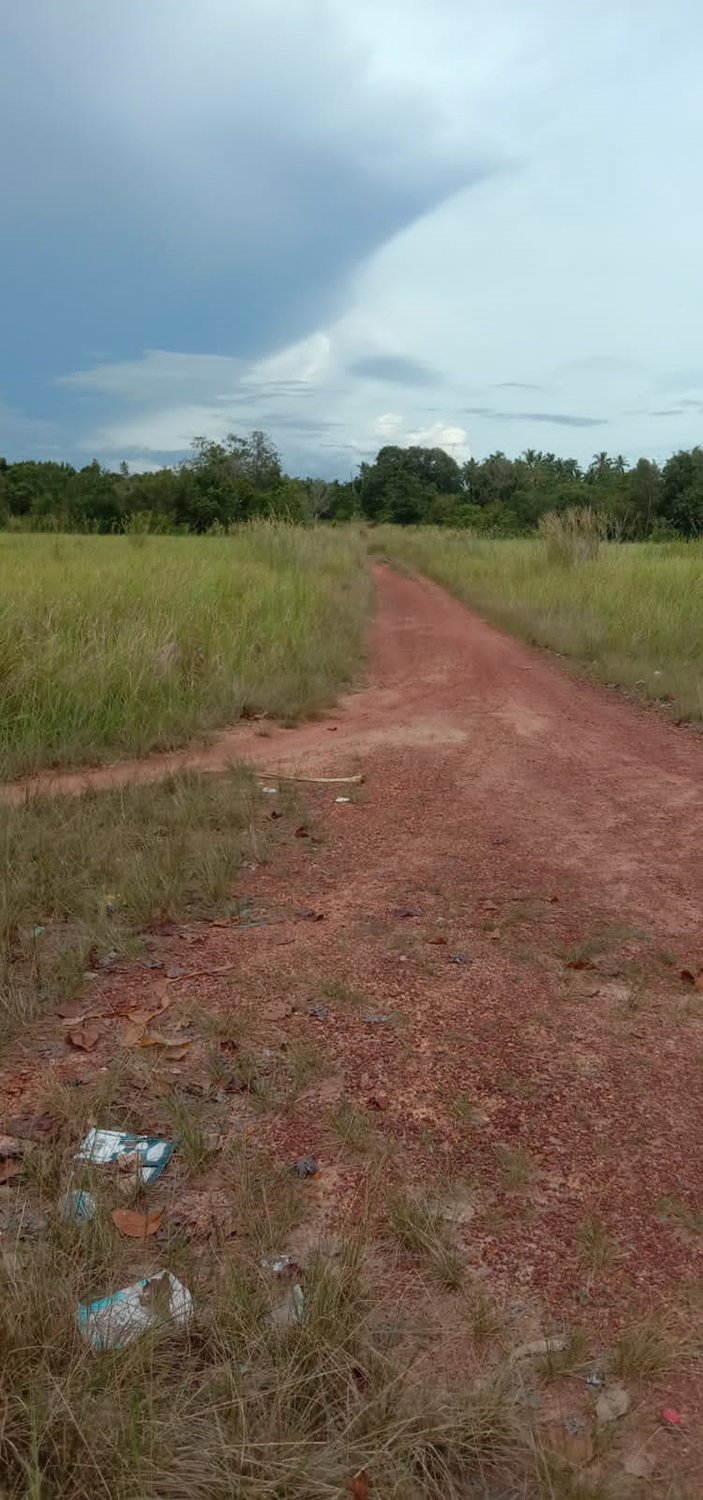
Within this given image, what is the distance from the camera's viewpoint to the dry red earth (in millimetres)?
2018

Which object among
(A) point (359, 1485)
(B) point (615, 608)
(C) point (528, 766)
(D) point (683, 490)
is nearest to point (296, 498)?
(D) point (683, 490)

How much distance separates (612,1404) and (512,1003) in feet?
4.65

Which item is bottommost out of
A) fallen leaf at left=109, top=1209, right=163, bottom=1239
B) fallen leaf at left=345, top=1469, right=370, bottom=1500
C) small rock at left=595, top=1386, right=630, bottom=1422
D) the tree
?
small rock at left=595, top=1386, right=630, bottom=1422

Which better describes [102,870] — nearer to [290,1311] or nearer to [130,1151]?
[130,1151]

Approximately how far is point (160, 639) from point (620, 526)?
1161 cm

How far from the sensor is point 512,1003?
9.93ft

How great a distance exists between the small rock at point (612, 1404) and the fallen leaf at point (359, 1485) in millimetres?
419

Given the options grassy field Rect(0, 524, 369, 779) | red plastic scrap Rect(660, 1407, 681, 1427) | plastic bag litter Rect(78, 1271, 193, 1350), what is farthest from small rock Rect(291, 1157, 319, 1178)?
grassy field Rect(0, 524, 369, 779)

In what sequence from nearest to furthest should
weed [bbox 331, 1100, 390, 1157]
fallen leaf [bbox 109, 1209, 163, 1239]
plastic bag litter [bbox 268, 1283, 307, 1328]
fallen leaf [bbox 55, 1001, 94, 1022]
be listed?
plastic bag litter [bbox 268, 1283, 307, 1328] → fallen leaf [bbox 109, 1209, 163, 1239] → weed [bbox 331, 1100, 390, 1157] → fallen leaf [bbox 55, 1001, 94, 1022]

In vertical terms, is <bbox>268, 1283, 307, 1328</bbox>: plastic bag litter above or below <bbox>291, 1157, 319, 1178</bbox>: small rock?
above

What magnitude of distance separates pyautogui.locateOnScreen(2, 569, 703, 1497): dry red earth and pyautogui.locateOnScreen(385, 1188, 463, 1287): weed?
0.07 metres

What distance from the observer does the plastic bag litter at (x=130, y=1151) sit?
221 cm

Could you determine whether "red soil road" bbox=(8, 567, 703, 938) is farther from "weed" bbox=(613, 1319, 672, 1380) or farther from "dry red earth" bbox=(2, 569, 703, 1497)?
"weed" bbox=(613, 1319, 672, 1380)

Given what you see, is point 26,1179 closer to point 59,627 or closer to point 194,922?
point 194,922
